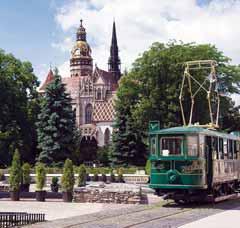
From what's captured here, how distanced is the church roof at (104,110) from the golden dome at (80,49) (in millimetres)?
21001

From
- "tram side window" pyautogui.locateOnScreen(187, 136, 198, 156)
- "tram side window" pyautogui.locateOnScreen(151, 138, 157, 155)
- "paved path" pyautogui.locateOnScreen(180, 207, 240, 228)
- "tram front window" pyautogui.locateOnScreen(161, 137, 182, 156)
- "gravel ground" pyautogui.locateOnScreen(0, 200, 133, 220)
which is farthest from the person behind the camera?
"tram side window" pyautogui.locateOnScreen(151, 138, 157, 155)

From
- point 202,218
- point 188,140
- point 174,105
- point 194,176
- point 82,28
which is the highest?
point 82,28

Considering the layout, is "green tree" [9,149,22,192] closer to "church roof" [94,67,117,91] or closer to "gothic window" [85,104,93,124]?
"gothic window" [85,104,93,124]

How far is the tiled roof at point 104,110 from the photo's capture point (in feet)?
413

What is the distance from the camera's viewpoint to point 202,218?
618 inches

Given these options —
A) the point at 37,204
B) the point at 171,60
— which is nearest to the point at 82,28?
the point at 171,60

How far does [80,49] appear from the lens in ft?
487

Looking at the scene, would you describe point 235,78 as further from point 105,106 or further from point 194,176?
point 105,106

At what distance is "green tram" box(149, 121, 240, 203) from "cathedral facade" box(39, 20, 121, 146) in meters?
95.8

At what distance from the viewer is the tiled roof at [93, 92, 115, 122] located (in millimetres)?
125875

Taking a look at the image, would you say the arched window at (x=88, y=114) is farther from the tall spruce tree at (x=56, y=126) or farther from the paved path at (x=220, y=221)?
the paved path at (x=220, y=221)

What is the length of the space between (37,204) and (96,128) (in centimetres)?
10236

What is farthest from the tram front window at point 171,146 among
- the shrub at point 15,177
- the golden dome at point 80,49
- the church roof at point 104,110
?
the golden dome at point 80,49

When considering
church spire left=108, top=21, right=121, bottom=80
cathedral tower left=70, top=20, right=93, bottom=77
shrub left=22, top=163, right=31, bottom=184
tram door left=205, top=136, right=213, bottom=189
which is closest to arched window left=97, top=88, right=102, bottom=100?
church spire left=108, top=21, right=121, bottom=80
